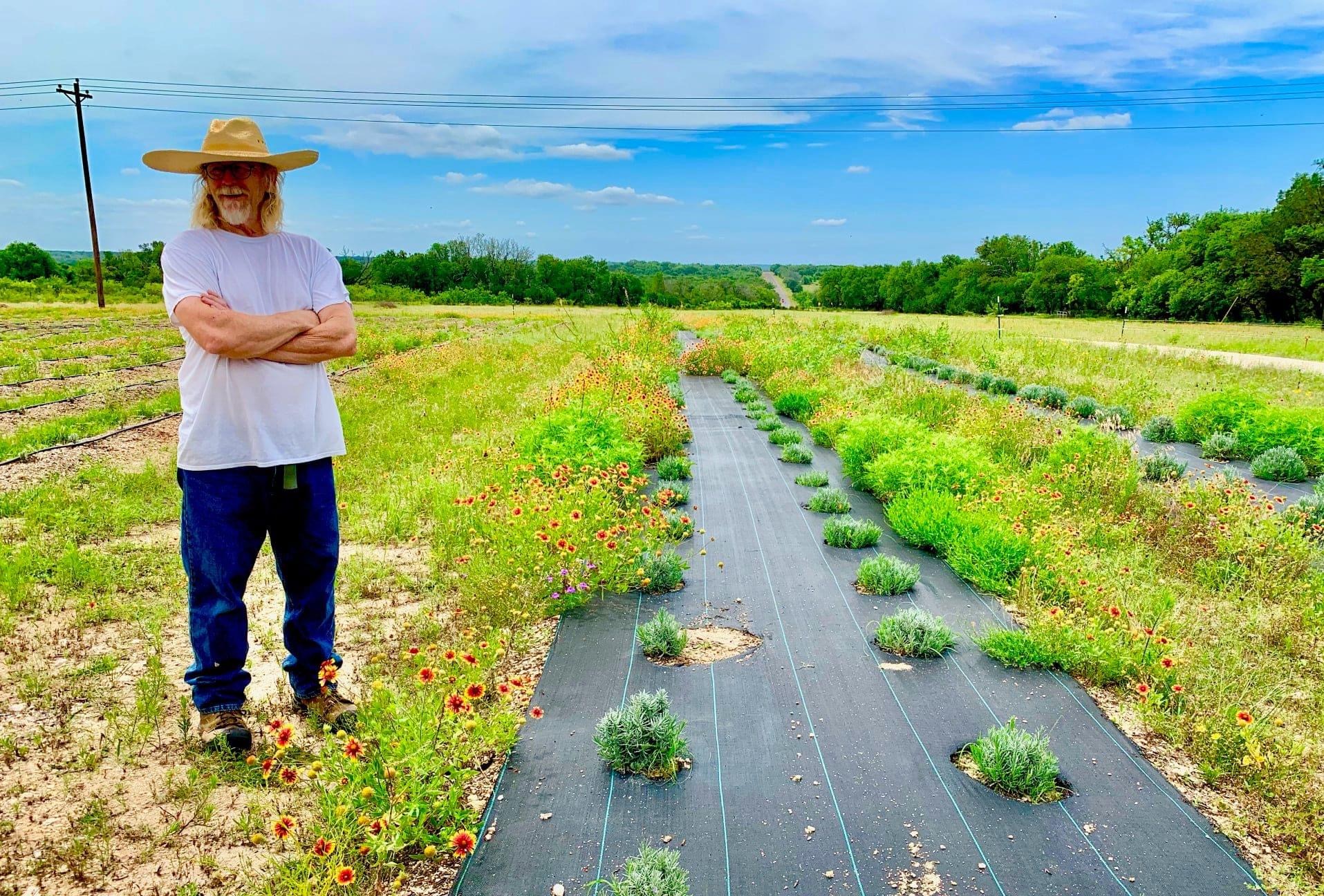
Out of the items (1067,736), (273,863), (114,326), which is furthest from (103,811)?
(114,326)

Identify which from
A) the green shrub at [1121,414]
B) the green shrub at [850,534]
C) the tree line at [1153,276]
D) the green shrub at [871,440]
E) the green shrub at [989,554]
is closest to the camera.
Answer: the green shrub at [989,554]

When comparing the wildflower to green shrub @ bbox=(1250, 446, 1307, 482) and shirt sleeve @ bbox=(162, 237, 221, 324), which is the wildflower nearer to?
shirt sleeve @ bbox=(162, 237, 221, 324)

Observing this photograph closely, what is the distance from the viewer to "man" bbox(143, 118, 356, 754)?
2922mm

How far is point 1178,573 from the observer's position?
550cm

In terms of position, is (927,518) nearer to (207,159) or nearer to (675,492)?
(675,492)

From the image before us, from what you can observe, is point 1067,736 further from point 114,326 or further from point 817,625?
point 114,326

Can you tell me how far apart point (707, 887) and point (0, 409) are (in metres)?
12.3

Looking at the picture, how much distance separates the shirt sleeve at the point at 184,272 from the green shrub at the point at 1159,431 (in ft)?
35.0

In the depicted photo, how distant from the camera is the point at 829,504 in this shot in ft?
22.5

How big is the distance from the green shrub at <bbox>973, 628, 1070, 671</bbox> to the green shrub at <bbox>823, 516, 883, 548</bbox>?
179 cm

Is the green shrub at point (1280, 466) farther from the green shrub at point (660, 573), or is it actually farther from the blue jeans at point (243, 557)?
the blue jeans at point (243, 557)

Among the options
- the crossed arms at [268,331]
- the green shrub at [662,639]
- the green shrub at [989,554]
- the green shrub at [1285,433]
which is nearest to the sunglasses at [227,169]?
the crossed arms at [268,331]

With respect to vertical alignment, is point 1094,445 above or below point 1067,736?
above

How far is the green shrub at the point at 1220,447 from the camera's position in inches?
360
